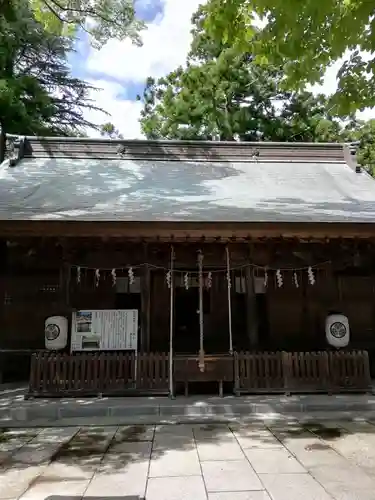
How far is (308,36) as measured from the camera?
355 centimetres

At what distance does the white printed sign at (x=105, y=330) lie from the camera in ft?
24.9

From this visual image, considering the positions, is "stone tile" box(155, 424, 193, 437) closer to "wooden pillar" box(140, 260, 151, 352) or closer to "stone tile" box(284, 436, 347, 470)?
"stone tile" box(284, 436, 347, 470)

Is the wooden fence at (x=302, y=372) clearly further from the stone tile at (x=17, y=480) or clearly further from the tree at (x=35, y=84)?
the tree at (x=35, y=84)

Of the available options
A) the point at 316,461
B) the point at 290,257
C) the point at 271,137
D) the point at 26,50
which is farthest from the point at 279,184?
the point at 26,50

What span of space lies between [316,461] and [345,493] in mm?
797

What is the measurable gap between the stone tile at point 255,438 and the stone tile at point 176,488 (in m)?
1.17

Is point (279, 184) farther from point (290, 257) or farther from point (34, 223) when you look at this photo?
point (34, 223)

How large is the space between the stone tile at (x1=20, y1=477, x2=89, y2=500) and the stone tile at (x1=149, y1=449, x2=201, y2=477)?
70cm

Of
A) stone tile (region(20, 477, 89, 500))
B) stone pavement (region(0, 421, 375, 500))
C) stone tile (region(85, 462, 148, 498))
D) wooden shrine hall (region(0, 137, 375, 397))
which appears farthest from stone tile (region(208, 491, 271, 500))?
wooden shrine hall (region(0, 137, 375, 397))

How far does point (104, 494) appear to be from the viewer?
138 inches

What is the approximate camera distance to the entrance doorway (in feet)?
29.9

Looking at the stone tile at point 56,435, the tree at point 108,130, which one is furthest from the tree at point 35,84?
the stone tile at point 56,435

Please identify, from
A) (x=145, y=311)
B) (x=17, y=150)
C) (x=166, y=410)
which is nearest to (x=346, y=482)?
(x=166, y=410)

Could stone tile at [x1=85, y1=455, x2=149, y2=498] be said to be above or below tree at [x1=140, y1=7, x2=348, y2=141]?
below
